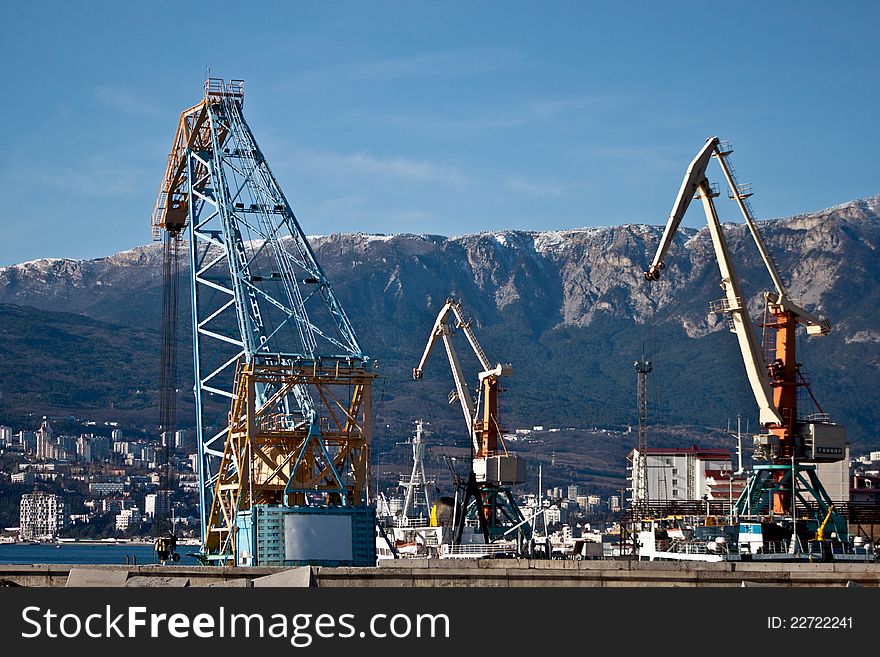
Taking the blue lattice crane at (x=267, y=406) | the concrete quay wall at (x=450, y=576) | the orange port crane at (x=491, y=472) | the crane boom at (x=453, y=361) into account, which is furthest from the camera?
the crane boom at (x=453, y=361)

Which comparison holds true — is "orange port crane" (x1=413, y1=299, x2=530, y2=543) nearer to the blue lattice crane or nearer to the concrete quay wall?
the blue lattice crane

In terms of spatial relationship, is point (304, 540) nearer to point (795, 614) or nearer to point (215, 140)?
point (215, 140)

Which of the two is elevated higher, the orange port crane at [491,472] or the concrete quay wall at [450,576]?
the orange port crane at [491,472]

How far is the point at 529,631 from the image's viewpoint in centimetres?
2712

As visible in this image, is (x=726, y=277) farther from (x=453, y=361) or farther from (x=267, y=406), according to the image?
(x=453, y=361)

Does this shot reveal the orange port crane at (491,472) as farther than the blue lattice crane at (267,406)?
Yes

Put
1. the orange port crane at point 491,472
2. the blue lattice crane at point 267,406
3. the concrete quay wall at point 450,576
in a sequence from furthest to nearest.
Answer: the orange port crane at point 491,472, the blue lattice crane at point 267,406, the concrete quay wall at point 450,576

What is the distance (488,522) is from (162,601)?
50.7 meters

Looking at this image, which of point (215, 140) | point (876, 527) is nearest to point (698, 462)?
point (876, 527)

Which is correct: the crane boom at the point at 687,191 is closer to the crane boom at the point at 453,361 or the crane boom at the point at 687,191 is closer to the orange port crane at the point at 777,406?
the orange port crane at the point at 777,406

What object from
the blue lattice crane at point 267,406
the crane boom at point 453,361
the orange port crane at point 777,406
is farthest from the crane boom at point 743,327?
the crane boom at point 453,361

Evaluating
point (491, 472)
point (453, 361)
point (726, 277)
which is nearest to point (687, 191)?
point (726, 277)

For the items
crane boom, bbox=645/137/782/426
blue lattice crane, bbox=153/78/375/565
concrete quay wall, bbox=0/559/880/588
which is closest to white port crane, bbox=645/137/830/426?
crane boom, bbox=645/137/782/426

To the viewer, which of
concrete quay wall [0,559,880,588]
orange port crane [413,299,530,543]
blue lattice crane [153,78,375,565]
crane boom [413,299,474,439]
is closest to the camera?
concrete quay wall [0,559,880,588]
